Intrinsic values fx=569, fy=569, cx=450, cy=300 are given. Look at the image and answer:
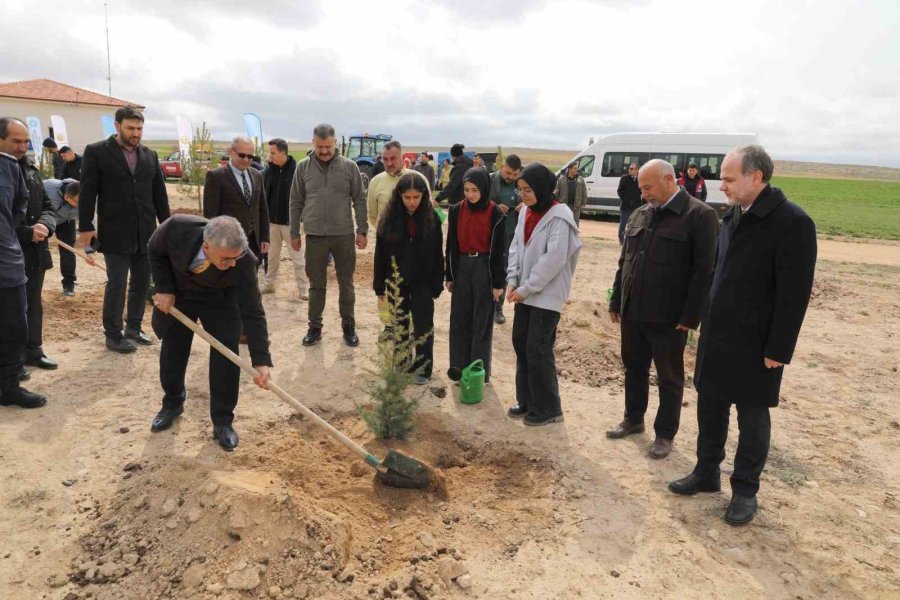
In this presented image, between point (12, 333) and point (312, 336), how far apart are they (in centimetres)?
250

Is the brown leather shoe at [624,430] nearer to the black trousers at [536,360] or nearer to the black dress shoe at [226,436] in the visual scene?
the black trousers at [536,360]

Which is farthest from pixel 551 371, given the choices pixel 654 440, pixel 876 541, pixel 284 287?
pixel 284 287

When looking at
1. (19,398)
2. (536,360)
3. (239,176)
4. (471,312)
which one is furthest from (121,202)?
(536,360)

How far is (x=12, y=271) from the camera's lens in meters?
3.99

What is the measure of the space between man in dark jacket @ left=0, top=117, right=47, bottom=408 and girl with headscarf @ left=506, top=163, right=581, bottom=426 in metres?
3.54

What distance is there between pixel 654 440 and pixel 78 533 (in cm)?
360

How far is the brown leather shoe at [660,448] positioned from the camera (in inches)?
155

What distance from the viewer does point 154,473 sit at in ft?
11.1

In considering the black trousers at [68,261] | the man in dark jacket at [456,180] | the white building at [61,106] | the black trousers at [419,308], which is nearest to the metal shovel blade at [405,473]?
the black trousers at [419,308]

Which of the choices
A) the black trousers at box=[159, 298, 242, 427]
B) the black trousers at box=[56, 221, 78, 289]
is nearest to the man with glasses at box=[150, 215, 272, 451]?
the black trousers at box=[159, 298, 242, 427]

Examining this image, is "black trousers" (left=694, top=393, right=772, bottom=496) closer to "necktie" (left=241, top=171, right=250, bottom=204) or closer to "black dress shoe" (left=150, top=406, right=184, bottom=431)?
"black dress shoe" (left=150, top=406, right=184, bottom=431)

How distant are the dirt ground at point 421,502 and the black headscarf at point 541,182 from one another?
1670 mm

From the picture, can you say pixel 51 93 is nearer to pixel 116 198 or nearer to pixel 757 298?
pixel 116 198

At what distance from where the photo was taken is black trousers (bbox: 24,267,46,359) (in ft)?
15.7
